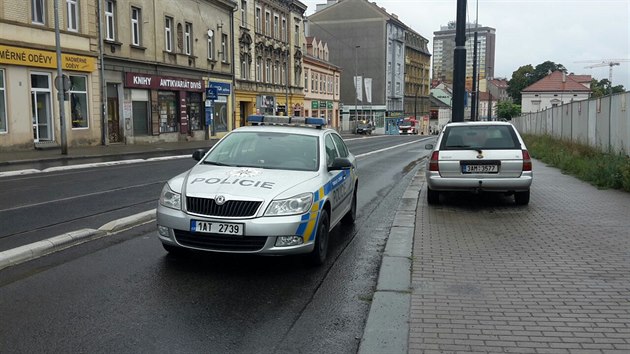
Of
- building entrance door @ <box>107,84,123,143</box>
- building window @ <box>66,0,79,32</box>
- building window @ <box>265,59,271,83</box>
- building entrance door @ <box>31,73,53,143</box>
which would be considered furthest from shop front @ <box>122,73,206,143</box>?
building window @ <box>265,59,271,83</box>

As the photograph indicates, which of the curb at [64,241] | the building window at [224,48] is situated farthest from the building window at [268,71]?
the curb at [64,241]

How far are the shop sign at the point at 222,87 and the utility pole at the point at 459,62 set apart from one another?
26.7 meters

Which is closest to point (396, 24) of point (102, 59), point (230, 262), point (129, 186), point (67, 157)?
point (102, 59)

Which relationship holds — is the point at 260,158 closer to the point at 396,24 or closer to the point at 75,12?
the point at 75,12

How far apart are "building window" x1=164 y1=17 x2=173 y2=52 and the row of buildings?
0.06 metres

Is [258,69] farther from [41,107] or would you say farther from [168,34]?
[41,107]

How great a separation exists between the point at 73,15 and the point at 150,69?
21.4 feet

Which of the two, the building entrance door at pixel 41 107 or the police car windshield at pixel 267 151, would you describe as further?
the building entrance door at pixel 41 107

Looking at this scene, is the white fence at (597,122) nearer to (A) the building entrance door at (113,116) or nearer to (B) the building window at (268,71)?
(A) the building entrance door at (113,116)

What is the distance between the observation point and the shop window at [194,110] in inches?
1492

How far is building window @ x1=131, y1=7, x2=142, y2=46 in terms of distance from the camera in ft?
102

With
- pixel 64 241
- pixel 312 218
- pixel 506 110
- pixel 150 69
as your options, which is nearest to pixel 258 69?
pixel 150 69

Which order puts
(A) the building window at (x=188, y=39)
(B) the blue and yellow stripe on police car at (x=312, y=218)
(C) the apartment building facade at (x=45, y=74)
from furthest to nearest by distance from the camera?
1. (A) the building window at (x=188, y=39)
2. (C) the apartment building facade at (x=45, y=74)
3. (B) the blue and yellow stripe on police car at (x=312, y=218)

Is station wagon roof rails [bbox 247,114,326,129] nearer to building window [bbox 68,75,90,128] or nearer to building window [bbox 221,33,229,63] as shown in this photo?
building window [bbox 68,75,90,128]
